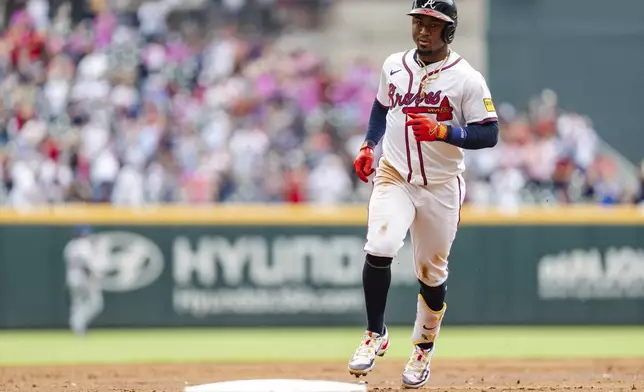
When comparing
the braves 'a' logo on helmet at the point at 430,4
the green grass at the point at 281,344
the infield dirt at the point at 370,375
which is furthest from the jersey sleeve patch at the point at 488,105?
the green grass at the point at 281,344

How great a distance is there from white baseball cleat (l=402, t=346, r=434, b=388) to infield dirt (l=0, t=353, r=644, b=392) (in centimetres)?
14

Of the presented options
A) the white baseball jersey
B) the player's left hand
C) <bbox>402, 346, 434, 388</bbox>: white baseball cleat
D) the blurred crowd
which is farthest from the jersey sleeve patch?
the blurred crowd

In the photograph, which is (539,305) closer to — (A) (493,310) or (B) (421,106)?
(A) (493,310)

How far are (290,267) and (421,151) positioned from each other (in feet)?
23.0

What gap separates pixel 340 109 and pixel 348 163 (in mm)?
1185

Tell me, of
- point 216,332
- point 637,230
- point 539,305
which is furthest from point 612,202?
point 216,332

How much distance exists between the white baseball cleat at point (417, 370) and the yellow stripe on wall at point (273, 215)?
629 cm

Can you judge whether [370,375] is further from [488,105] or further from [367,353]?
[488,105]

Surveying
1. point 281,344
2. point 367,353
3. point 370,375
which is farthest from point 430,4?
point 281,344

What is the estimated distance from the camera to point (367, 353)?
699 centimetres

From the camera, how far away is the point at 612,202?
15398 mm

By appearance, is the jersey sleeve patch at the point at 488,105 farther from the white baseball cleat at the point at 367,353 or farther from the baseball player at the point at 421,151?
the white baseball cleat at the point at 367,353

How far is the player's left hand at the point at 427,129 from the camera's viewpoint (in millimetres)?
6590

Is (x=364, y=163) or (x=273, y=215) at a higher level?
(x=364, y=163)
